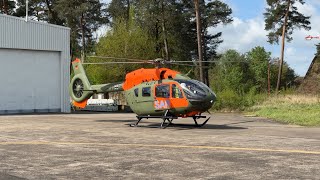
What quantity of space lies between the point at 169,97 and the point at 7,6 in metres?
39.1

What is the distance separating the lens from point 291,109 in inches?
1216

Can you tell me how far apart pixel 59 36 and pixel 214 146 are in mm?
23341

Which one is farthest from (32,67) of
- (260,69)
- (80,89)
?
(260,69)

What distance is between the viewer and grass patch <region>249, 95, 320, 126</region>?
23641 mm

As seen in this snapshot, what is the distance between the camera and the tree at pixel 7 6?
50.8 m

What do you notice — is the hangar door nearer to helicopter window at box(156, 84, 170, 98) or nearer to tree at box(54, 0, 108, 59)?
helicopter window at box(156, 84, 170, 98)

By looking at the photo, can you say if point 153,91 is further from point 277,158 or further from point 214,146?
point 277,158

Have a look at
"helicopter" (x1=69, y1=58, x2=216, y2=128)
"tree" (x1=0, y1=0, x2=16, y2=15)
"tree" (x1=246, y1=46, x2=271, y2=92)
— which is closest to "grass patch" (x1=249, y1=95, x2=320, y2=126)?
"helicopter" (x1=69, y1=58, x2=216, y2=128)

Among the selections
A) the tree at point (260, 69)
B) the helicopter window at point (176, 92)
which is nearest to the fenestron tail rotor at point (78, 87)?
the helicopter window at point (176, 92)

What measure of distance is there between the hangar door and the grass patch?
15243mm

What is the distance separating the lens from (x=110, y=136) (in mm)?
15289

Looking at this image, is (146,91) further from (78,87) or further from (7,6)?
(7,6)

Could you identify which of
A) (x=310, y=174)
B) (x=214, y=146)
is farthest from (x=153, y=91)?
(x=310, y=174)

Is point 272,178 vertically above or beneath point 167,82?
Answer: beneath
